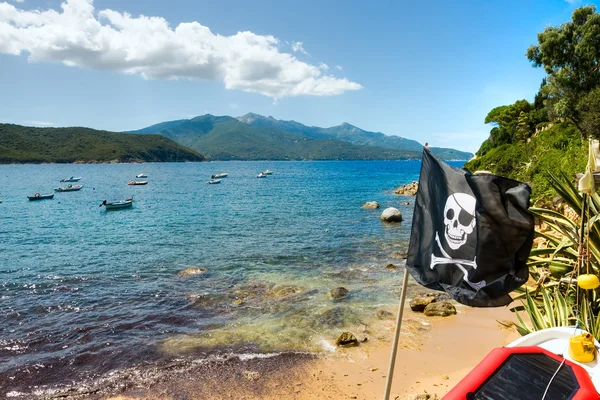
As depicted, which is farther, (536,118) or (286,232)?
(536,118)

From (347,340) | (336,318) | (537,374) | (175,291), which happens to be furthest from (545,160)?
(175,291)

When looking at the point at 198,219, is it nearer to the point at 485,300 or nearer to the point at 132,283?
the point at 132,283

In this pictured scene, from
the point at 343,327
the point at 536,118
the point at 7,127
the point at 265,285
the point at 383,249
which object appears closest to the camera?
the point at 343,327

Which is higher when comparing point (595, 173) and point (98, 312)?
point (595, 173)

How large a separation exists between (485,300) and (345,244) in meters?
20.9

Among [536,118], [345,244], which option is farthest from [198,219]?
[536,118]

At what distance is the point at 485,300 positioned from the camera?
482 cm

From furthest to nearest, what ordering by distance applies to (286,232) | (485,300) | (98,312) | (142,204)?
1. (142,204)
2. (286,232)
3. (98,312)
4. (485,300)

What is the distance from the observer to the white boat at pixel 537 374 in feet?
14.0

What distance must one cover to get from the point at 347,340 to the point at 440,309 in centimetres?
434

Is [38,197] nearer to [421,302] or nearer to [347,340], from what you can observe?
[347,340]

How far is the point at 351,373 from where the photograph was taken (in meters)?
9.67

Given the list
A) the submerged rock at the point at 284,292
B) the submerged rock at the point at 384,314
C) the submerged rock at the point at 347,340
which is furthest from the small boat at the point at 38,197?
the submerged rock at the point at 347,340

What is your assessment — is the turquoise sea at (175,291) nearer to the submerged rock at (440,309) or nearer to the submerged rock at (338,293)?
the submerged rock at (338,293)
